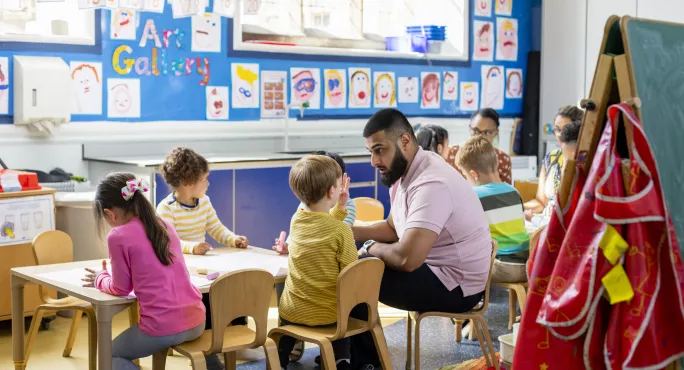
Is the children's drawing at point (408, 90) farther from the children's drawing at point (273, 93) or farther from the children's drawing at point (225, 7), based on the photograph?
the children's drawing at point (225, 7)

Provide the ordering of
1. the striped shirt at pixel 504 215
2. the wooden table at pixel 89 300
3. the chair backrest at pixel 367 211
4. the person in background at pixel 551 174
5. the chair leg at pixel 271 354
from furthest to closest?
the person in background at pixel 551 174 → the chair backrest at pixel 367 211 → the striped shirt at pixel 504 215 → the chair leg at pixel 271 354 → the wooden table at pixel 89 300

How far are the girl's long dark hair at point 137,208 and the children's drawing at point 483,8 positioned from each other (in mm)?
5252

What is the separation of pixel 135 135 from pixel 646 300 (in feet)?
14.2

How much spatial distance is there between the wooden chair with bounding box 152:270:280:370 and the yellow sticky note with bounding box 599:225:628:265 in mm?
1404

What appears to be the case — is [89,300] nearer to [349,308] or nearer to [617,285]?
[349,308]

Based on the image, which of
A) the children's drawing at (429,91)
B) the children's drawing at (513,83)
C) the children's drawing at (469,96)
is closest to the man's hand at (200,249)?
the children's drawing at (429,91)

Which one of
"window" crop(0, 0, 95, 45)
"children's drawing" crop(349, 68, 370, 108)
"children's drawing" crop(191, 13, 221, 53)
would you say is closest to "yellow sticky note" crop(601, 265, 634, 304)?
"window" crop(0, 0, 95, 45)

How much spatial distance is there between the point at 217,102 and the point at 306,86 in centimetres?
80

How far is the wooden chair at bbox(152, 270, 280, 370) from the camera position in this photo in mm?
3043

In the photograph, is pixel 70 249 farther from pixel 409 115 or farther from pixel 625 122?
pixel 409 115

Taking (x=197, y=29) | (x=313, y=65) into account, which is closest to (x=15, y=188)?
(x=197, y=29)

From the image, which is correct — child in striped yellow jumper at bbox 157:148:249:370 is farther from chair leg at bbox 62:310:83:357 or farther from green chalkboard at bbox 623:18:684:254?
green chalkboard at bbox 623:18:684:254

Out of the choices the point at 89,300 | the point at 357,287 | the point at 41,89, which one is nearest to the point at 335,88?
the point at 41,89

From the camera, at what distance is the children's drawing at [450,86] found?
7723mm
